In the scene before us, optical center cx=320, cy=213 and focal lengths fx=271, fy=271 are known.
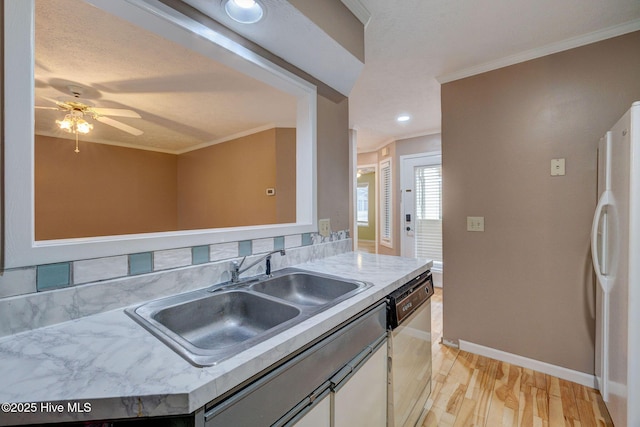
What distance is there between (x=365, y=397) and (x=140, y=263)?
0.96 meters

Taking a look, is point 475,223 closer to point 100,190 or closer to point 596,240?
point 596,240

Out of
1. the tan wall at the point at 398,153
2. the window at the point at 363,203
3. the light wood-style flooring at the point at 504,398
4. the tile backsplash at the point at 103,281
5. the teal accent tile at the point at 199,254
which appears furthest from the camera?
the window at the point at 363,203

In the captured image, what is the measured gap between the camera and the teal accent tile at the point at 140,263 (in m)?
0.95

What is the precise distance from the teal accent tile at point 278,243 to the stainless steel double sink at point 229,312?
0.71 ft

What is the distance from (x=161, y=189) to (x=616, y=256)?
20.1 feet

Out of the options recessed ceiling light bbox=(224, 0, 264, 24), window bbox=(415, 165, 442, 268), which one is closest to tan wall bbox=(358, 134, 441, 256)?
window bbox=(415, 165, 442, 268)

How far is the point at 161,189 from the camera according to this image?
5.34 meters

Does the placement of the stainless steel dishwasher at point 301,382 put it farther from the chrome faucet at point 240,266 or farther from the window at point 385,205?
the window at point 385,205

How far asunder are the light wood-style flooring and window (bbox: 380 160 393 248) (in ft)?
9.37

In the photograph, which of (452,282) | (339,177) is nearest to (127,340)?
(339,177)

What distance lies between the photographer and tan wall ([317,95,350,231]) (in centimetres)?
179

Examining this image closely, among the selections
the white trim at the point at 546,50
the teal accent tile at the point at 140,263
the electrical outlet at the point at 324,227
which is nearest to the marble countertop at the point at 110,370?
the teal accent tile at the point at 140,263

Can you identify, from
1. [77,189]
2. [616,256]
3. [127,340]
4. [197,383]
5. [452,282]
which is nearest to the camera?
[197,383]

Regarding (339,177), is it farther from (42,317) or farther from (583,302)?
(583,302)
